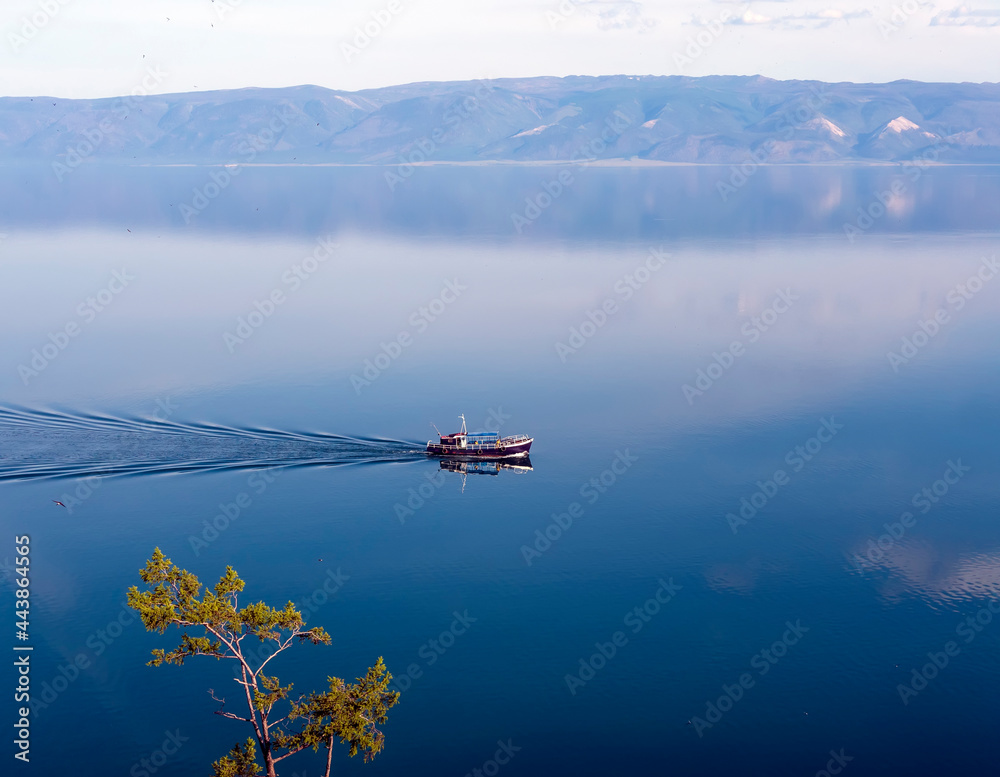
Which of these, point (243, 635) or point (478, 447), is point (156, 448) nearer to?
point (478, 447)

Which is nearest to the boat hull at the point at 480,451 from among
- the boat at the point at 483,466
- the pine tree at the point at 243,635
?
the boat at the point at 483,466

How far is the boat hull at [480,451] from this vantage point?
233ft

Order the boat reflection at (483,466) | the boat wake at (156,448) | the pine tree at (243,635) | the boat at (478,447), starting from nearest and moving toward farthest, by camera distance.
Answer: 1. the pine tree at (243,635)
2. the boat wake at (156,448)
3. the boat reflection at (483,466)
4. the boat at (478,447)

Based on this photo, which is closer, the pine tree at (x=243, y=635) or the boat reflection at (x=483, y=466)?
the pine tree at (x=243, y=635)

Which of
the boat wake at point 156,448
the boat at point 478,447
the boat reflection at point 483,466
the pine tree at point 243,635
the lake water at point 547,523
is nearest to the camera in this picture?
the pine tree at point 243,635

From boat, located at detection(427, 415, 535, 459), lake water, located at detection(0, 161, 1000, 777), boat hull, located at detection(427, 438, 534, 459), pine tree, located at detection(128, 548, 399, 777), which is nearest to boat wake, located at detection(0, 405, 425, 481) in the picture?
lake water, located at detection(0, 161, 1000, 777)

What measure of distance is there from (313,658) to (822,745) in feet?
82.3

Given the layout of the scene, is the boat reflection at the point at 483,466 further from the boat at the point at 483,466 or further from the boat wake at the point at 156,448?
the boat wake at the point at 156,448

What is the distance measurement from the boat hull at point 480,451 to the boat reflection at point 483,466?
1.43 feet

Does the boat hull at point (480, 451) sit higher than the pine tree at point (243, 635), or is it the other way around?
the boat hull at point (480, 451)

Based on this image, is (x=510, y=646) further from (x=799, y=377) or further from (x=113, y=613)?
(x=799, y=377)

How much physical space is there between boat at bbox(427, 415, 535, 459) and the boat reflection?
0.41 metres

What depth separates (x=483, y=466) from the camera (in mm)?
71438

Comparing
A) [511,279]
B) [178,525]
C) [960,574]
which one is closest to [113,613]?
[178,525]
